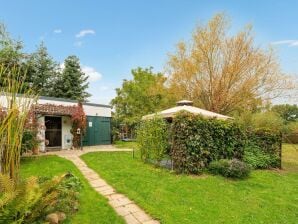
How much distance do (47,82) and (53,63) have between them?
7.10ft

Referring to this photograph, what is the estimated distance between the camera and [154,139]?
8.55m

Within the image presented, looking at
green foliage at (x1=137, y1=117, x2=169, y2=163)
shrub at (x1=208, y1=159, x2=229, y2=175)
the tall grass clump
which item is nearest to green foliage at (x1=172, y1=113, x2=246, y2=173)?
shrub at (x1=208, y1=159, x2=229, y2=175)

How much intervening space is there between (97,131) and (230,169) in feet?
35.9

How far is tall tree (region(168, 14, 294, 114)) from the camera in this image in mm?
14664

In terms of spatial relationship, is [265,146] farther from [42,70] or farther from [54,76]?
[42,70]

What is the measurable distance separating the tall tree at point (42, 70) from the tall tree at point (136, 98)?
25.6ft

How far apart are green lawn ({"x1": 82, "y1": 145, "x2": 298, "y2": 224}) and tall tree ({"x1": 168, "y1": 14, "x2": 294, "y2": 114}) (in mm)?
7585

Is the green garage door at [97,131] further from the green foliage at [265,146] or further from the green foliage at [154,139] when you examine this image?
the green foliage at [265,146]

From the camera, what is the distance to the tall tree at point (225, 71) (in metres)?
14.7

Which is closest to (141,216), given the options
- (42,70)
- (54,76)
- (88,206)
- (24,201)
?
(88,206)

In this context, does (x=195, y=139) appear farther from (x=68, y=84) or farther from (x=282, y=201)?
(x=68, y=84)

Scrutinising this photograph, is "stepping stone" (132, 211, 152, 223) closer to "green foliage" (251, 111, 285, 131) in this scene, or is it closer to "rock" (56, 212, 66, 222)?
"rock" (56, 212, 66, 222)

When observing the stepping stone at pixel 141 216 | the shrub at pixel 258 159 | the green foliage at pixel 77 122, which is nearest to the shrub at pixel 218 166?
the shrub at pixel 258 159

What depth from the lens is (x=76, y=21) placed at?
14.0 meters
